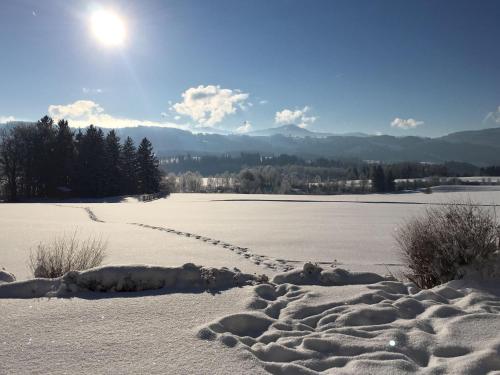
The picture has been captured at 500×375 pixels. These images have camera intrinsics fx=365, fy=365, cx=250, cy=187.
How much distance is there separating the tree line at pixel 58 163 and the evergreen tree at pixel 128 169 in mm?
166

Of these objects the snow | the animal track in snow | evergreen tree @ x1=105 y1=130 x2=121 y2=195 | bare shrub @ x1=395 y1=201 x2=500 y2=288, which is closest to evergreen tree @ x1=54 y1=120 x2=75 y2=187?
evergreen tree @ x1=105 y1=130 x2=121 y2=195

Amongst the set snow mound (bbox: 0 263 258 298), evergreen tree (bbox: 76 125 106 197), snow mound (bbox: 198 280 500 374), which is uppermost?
evergreen tree (bbox: 76 125 106 197)

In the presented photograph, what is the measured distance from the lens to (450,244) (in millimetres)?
6895

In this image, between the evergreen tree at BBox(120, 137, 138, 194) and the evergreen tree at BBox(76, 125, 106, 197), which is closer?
the evergreen tree at BBox(76, 125, 106, 197)

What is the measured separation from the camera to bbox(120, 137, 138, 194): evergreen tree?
56.2 meters

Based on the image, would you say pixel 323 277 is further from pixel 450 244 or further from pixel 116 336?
Answer: pixel 116 336

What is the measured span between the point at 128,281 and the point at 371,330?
3846mm

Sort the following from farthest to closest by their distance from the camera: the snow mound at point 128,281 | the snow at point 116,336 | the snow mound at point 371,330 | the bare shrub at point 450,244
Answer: the bare shrub at point 450,244 → the snow mound at point 128,281 → the snow mound at point 371,330 → the snow at point 116,336

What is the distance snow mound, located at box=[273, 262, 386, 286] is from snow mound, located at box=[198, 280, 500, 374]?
0.58 metres

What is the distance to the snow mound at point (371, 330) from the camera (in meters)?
3.81

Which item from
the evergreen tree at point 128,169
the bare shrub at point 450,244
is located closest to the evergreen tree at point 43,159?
the evergreen tree at point 128,169

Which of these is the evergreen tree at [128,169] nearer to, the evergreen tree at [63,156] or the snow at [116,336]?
the evergreen tree at [63,156]

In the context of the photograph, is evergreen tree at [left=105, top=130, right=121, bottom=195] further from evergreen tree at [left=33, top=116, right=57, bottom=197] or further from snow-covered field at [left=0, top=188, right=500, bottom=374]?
snow-covered field at [left=0, top=188, right=500, bottom=374]

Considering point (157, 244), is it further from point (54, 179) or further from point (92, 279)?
point (54, 179)
